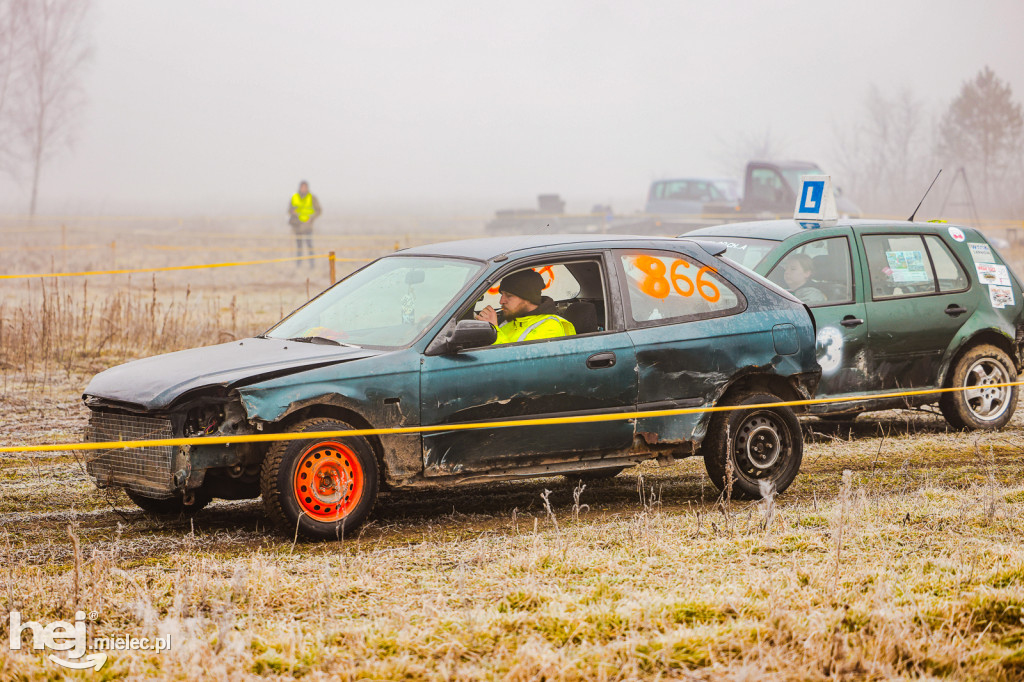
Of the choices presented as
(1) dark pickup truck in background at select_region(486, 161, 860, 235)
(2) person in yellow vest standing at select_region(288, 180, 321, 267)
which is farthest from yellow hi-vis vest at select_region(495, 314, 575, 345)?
(2) person in yellow vest standing at select_region(288, 180, 321, 267)

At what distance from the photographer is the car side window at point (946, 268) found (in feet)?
31.4

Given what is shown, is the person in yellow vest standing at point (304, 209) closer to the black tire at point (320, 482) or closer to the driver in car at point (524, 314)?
the driver in car at point (524, 314)

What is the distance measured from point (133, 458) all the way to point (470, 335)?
184cm

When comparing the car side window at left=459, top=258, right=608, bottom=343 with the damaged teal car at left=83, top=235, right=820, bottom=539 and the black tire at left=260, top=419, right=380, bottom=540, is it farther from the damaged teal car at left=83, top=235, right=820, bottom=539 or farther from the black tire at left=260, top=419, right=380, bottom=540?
the black tire at left=260, top=419, right=380, bottom=540

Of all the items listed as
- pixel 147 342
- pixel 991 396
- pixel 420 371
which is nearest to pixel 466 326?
pixel 420 371

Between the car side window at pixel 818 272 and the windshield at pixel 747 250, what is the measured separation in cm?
17

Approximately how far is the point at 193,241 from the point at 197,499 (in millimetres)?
40976

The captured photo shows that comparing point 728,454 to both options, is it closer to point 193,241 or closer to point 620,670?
point 620,670

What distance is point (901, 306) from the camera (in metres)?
9.25

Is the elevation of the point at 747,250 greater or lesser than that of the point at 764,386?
greater

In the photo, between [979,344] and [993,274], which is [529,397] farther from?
[993,274]

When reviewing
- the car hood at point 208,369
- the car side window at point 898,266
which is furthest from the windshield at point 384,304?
the car side window at point 898,266

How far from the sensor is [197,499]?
20.4 ft

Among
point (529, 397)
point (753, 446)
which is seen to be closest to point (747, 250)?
point (753, 446)
